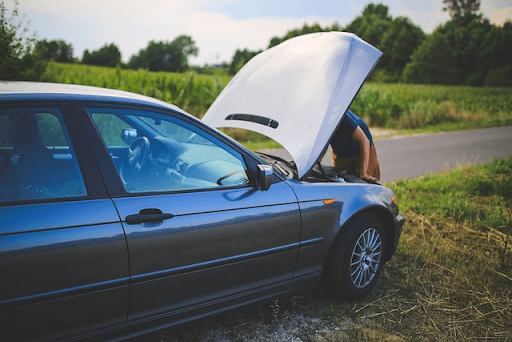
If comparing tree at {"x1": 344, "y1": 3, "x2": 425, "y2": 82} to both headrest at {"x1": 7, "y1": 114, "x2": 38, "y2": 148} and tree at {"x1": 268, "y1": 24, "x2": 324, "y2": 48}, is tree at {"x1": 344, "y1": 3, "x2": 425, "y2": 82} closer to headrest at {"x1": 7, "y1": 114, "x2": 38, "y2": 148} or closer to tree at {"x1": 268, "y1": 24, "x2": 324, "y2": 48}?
tree at {"x1": 268, "y1": 24, "x2": 324, "y2": 48}

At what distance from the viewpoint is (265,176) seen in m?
2.61

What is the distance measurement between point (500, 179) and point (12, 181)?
7314mm

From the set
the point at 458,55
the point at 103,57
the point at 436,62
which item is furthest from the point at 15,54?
the point at 458,55

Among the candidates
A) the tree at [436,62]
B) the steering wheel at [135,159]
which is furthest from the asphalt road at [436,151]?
the tree at [436,62]

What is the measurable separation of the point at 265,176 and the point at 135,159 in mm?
861

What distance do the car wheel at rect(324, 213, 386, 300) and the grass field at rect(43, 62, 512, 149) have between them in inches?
275

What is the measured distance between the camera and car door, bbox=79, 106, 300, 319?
89.4 inches

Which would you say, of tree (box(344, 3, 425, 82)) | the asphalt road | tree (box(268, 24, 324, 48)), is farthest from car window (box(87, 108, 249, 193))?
tree (box(268, 24, 324, 48))

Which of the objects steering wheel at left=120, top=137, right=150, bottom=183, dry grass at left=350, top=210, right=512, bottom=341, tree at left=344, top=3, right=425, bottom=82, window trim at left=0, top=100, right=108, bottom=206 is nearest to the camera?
window trim at left=0, top=100, right=108, bottom=206

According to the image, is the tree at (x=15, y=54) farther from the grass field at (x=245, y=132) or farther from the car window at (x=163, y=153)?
the car window at (x=163, y=153)

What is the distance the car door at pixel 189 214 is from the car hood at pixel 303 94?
0.58m

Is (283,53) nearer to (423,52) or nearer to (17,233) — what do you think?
(17,233)

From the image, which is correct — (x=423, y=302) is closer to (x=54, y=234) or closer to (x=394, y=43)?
(x=54, y=234)

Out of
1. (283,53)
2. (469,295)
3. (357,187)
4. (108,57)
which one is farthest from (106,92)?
(108,57)
